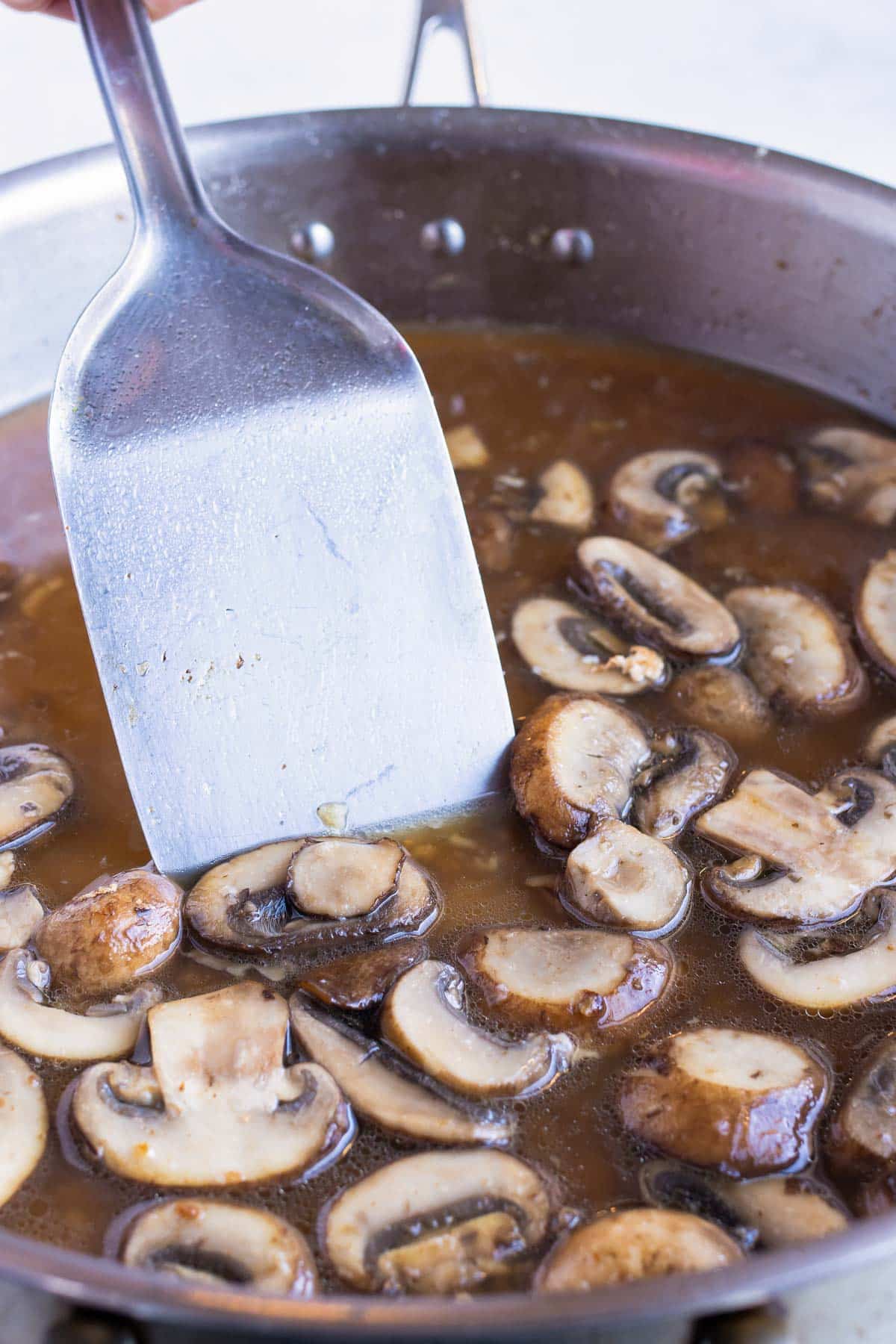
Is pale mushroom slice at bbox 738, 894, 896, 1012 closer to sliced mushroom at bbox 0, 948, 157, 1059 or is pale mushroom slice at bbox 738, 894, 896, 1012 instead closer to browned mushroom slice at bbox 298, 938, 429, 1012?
browned mushroom slice at bbox 298, 938, 429, 1012

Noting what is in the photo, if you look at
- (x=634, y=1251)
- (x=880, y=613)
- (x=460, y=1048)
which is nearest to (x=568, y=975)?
(x=460, y=1048)

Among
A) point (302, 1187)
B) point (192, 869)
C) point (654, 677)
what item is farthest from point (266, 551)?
point (302, 1187)

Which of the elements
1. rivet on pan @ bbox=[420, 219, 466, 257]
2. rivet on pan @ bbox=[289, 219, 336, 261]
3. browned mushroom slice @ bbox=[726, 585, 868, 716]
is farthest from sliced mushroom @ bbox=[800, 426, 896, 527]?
rivet on pan @ bbox=[289, 219, 336, 261]

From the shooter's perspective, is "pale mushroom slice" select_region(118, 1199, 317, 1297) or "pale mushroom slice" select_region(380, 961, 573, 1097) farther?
"pale mushroom slice" select_region(380, 961, 573, 1097)

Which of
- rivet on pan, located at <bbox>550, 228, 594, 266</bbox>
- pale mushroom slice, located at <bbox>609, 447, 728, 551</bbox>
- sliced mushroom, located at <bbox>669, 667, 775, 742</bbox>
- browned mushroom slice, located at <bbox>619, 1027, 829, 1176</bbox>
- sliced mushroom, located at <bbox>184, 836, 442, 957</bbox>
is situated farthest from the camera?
rivet on pan, located at <bbox>550, 228, 594, 266</bbox>

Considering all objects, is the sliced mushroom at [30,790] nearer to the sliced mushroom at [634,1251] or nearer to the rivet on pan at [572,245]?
the sliced mushroom at [634,1251]

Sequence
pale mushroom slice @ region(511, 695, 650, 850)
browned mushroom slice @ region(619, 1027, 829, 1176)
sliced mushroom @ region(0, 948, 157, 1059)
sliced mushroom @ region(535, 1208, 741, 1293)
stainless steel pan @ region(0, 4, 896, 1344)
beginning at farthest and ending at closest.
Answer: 1. stainless steel pan @ region(0, 4, 896, 1344)
2. pale mushroom slice @ region(511, 695, 650, 850)
3. sliced mushroom @ region(0, 948, 157, 1059)
4. browned mushroom slice @ region(619, 1027, 829, 1176)
5. sliced mushroom @ region(535, 1208, 741, 1293)

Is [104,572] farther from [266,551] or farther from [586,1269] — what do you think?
[586,1269]
